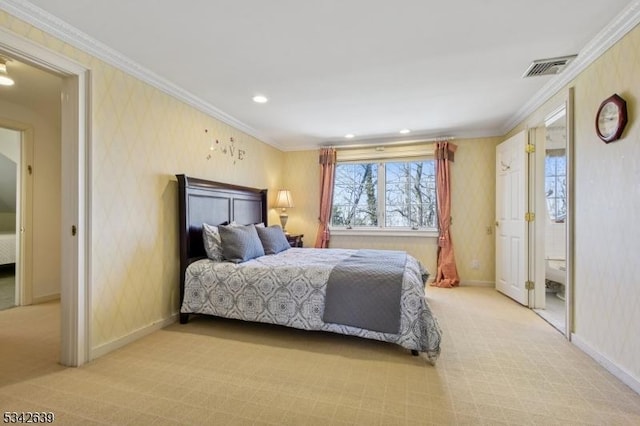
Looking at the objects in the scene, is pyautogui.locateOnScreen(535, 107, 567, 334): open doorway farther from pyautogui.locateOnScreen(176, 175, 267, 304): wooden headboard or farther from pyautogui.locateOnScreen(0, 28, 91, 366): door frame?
pyautogui.locateOnScreen(0, 28, 91, 366): door frame

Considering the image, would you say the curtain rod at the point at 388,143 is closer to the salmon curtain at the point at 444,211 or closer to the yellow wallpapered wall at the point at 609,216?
the salmon curtain at the point at 444,211

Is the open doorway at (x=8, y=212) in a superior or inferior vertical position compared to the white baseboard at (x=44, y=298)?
superior

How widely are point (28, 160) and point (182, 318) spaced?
2941 mm

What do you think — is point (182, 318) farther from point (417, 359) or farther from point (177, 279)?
point (417, 359)

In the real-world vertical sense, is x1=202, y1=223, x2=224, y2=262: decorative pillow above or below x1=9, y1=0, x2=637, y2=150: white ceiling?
below

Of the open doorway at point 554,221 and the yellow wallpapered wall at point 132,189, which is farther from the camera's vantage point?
the open doorway at point 554,221

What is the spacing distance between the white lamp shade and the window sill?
0.88 metres

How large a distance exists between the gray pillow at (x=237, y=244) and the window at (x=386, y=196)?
2.29m

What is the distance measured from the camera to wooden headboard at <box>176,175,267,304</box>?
3020mm

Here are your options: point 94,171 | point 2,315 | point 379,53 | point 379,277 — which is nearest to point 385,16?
point 379,53

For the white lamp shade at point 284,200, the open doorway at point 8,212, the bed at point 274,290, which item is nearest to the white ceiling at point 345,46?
the bed at point 274,290

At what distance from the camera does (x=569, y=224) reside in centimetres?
261

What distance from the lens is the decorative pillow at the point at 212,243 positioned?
10.1 feet

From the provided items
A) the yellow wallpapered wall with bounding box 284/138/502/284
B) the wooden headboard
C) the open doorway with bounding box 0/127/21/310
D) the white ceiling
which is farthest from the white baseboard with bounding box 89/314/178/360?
the yellow wallpapered wall with bounding box 284/138/502/284
